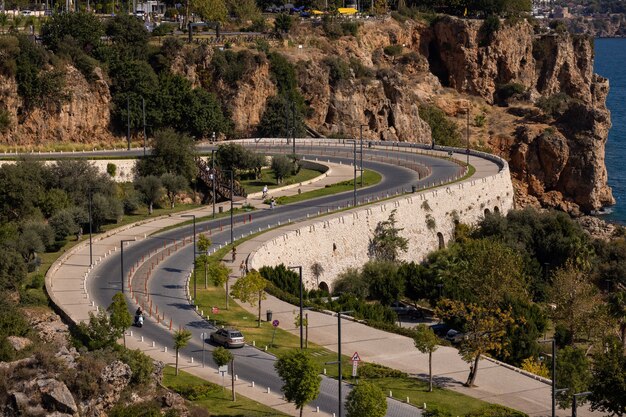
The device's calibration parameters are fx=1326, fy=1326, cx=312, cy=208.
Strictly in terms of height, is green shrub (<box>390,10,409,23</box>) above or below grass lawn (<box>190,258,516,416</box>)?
above

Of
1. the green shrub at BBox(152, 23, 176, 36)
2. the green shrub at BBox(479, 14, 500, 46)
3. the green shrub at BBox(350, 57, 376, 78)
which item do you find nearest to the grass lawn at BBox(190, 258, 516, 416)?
the green shrub at BBox(152, 23, 176, 36)

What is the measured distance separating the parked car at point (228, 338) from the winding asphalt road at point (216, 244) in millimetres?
442

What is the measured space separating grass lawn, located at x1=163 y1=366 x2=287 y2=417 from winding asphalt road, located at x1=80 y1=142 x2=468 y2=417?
7.28 feet

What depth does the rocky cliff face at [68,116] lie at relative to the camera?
376 ft

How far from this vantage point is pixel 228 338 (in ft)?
196

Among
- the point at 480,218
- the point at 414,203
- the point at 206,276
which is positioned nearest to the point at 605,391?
the point at 206,276

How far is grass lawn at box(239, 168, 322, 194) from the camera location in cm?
10707

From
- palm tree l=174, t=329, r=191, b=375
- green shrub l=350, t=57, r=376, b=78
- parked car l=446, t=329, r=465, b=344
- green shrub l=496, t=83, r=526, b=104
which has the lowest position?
parked car l=446, t=329, r=465, b=344

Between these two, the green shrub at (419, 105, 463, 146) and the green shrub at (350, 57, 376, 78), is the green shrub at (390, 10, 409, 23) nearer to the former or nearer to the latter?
the green shrub at (419, 105, 463, 146)

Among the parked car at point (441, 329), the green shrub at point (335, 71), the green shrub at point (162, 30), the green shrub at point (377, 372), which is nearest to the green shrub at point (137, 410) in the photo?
the green shrub at point (377, 372)

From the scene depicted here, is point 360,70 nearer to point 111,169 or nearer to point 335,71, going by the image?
point 335,71

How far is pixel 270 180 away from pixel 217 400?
58531 millimetres

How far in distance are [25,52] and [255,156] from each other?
2404 cm

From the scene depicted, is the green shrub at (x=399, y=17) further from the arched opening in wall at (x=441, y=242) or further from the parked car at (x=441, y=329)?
the parked car at (x=441, y=329)
